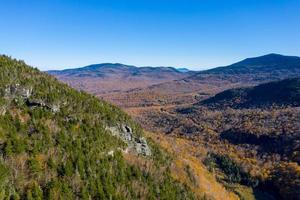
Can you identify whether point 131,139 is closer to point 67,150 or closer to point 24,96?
point 67,150

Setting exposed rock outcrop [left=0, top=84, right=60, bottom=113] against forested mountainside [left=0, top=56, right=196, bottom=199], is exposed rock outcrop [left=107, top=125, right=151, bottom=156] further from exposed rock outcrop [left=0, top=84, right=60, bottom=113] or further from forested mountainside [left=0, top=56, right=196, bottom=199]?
exposed rock outcrop [left=0, top=84, right=60, bottom=113]

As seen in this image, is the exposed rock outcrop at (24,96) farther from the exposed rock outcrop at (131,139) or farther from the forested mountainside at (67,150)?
the exposed rock outcrop at (131,139)

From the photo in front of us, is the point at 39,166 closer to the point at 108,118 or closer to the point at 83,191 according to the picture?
the point at 83,191

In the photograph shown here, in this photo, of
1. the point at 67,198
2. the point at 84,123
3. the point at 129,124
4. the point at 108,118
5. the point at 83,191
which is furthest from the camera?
the point at 129,124

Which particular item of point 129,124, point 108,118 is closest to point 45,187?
point 108,118

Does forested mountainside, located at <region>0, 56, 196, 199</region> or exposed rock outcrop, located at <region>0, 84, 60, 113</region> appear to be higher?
exposed rock outcrop, located at <region>0, 84, 60, 113</region>

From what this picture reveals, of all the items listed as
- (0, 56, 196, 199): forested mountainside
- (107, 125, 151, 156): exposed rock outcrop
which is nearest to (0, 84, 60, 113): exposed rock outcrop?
(0, 56, 196, 199): forested mountainside

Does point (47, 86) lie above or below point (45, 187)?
above

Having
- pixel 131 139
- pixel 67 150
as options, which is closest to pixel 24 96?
pixel 67 150
